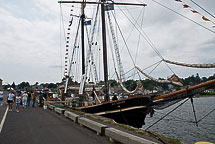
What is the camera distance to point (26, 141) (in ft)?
21.4

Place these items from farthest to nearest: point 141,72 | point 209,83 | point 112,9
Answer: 1. point 112,9
2. point 141,72
3. point 209,83

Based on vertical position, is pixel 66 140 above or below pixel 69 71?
below

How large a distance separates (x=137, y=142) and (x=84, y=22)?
75.8ft

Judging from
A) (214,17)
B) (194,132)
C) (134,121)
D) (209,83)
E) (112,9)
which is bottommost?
(194,132)

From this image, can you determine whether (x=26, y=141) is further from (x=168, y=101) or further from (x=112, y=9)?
(x=112, y=9)

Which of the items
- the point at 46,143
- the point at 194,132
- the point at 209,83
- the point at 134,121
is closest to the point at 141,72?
the point at 134,121

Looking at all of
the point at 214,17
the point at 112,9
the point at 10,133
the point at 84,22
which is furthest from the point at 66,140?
the point at 84,22

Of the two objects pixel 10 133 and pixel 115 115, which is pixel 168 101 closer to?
pixel 115 115

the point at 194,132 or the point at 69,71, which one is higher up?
the point at 69,71

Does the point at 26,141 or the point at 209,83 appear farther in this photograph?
the point at 209,83

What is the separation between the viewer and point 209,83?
8242 millimetres

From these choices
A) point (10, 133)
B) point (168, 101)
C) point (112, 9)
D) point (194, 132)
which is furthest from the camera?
point (112, 9)

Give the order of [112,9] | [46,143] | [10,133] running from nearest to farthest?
[46,143], [10,133], [112,9]

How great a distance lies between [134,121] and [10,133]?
7.75 metres
